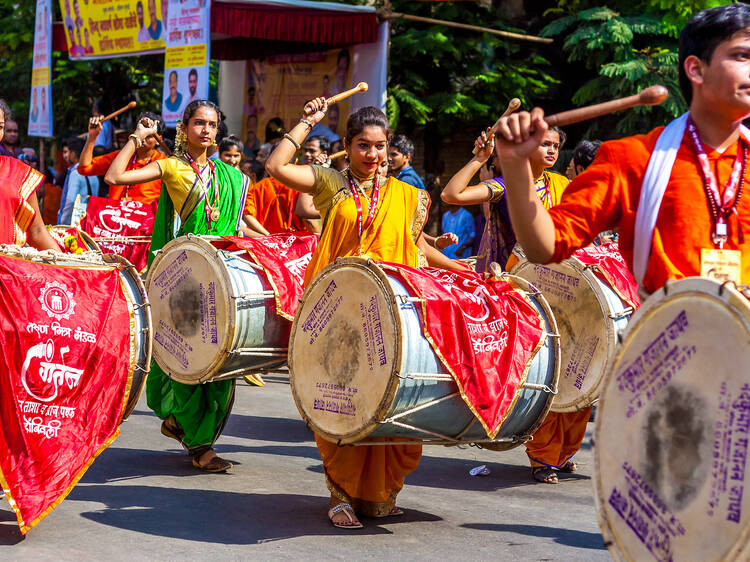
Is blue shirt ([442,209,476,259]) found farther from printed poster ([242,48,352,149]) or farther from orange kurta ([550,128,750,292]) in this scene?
orange kurta ([550,128,750,292])

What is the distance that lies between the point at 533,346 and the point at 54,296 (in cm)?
204

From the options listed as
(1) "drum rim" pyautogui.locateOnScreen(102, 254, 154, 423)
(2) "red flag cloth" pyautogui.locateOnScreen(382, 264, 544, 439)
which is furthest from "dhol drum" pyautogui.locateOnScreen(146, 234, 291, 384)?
(2) "red flag cloth" pyautogui.locateOnScreen(382, 264, 544, 439)

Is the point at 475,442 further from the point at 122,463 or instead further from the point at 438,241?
the point at 122,463

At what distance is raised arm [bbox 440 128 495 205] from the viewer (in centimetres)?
563

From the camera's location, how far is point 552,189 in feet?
21.2

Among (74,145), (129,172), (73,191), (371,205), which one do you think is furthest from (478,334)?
(74,145)

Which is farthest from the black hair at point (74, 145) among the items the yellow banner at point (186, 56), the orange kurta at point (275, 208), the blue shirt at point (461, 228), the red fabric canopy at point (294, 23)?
the blue shirt at point (461, 228)

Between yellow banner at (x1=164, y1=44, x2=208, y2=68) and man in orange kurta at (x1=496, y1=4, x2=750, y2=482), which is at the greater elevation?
yellow banner at (x1=164, y1=44, x2=208, y2=68)

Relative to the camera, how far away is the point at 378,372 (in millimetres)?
4582

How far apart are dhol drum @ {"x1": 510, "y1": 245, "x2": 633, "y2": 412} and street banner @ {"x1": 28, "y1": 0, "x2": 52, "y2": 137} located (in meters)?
12.3

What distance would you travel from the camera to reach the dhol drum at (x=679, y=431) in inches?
93.0

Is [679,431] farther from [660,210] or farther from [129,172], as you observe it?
[129,172]

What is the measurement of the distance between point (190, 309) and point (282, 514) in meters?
1.43

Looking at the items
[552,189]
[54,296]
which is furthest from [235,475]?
[552,189]
